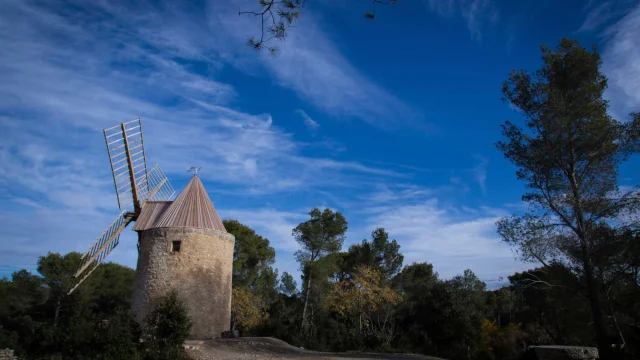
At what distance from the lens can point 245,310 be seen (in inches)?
912

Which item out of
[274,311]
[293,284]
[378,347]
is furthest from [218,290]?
[293,284]

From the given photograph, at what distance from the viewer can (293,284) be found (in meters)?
30.3

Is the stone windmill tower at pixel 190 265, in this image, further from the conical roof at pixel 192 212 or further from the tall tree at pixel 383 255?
the tall tree at pixel 383 255

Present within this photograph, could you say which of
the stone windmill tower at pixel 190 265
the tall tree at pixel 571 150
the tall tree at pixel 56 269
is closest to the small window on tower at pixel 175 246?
the stone windmill tower at pixel 190 265

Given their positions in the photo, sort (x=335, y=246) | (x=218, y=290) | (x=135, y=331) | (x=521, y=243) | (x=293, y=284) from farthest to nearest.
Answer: (x=293, y=284)
(x=335, y=246)
(x=218, y=290)
(x=521, y=243)
(x=135, y=331)

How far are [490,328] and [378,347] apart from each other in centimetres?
1272

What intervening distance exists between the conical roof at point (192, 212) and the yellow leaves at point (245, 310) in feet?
32.1

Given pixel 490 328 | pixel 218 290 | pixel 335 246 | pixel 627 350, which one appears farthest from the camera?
pixel 335 246

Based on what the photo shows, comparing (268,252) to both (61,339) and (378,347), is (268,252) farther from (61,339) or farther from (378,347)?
(61,339)

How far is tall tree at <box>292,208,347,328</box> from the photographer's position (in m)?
25.4

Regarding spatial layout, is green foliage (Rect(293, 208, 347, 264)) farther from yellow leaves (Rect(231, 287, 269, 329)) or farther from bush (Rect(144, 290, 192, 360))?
bush (Rect(144, 290, 192, 360))

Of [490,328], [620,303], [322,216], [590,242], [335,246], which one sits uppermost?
[322,216]

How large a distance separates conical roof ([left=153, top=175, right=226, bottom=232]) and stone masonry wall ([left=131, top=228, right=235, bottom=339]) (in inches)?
19.7

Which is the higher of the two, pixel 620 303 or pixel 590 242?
pixel 590 242
